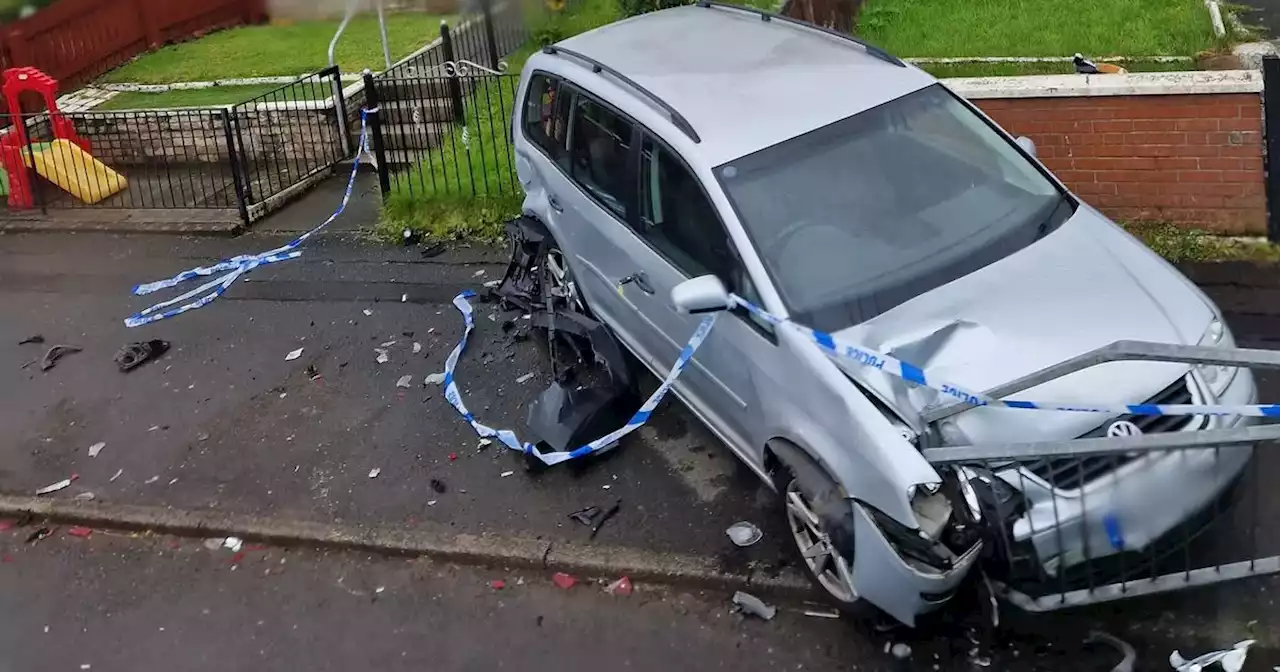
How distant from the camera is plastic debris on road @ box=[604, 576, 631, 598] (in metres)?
4.64

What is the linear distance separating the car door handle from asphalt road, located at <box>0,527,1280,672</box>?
4.51ft

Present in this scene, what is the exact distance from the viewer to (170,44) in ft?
46.1

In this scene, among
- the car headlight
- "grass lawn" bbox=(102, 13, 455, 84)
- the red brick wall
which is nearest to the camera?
the car headlight

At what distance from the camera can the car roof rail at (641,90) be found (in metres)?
4.79

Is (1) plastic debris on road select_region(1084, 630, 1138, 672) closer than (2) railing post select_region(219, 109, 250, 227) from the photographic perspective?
Yes

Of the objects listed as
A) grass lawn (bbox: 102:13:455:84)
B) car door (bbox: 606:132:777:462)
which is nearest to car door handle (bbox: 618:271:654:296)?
car door (bbox: 606:132:777:462)

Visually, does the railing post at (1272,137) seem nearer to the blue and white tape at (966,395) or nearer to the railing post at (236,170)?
the blue and white tape at (966,395)

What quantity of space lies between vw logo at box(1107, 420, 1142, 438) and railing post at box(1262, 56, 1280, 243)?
3.59 metres

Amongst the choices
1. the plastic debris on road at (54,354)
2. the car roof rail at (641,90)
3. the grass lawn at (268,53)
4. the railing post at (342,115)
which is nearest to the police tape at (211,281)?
the plastic debris on road at (54,354)

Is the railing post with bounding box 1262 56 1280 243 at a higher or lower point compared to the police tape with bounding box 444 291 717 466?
higher

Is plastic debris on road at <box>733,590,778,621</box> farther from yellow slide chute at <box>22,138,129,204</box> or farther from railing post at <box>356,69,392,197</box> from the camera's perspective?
yellow slide chute at <box>22,138,129,204</box>

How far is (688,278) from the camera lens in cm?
474

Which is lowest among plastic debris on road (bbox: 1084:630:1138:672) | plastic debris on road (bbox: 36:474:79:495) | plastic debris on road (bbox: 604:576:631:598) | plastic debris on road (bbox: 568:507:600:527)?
plastic debris on road (bbox: 604:576:631:598)

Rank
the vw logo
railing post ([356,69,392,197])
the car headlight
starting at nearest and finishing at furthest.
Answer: the vw logo
the car headlight
railing post ([356,69,392,197])
